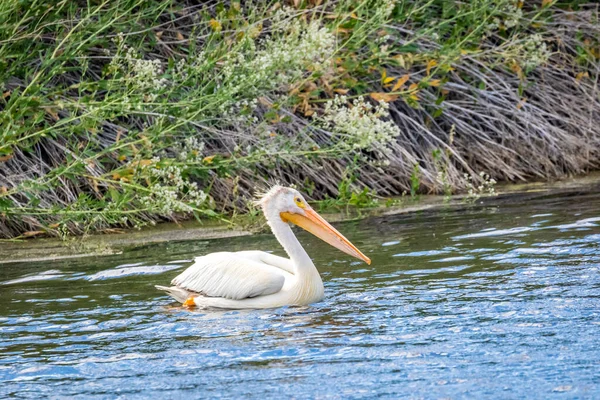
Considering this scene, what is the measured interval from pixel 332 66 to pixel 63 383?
558 centimetres

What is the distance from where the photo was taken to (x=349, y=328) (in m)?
5.46

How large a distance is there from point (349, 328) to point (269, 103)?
445 centimetres

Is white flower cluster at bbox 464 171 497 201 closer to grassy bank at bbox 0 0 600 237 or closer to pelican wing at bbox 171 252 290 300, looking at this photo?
grassy bank at bbox 0 0 600 237

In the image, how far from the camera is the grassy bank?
820cm

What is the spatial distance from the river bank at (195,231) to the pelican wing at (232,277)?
5.71 feet

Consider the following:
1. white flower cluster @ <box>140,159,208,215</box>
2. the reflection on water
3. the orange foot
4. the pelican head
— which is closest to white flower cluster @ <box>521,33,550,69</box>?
the reflection on water

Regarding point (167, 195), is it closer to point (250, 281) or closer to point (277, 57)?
point (277, 57)

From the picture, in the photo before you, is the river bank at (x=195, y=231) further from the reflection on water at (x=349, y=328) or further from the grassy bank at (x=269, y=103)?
the reflection on water at (x=349, y=328)

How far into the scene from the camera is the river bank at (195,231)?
825 cm

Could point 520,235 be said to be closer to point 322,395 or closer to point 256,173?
point 256,173

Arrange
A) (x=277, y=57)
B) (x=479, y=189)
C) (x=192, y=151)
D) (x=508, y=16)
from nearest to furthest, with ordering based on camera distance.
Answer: (x=277, y=57) → (x=192, y=151) → (x=479, y=189) → (x=508, y=16)

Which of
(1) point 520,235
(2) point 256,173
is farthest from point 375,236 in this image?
(2) point 256,173

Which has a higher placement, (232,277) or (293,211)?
(293,211)

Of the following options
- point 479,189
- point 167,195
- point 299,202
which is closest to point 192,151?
point 167,195
